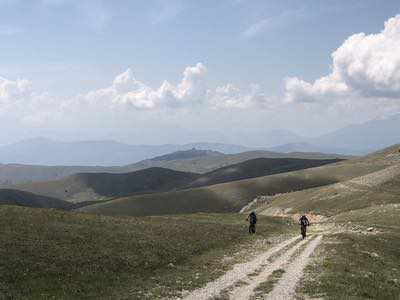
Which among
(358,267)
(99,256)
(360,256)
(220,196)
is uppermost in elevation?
(99,256)

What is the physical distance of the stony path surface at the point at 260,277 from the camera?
72.6 feet

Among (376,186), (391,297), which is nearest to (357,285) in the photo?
(391,297)

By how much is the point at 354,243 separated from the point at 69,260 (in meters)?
26.5

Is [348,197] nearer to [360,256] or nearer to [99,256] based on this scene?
[360,256]

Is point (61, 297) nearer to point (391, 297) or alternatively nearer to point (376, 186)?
point (391, 297)

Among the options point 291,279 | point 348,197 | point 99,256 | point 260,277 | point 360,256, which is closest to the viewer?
point 291,279

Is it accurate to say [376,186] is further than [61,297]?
Yes

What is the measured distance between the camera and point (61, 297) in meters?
21.0

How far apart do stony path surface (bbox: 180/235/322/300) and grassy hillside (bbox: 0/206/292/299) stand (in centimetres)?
129

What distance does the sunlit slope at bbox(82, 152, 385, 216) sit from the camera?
167750mm

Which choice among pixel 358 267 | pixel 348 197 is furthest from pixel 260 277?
pixel 348 197

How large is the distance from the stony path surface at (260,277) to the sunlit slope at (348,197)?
57.8 m

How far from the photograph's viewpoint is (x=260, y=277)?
26.5 metres

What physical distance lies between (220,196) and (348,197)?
3452 inches
